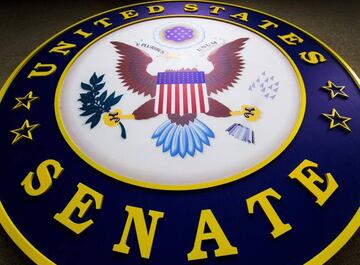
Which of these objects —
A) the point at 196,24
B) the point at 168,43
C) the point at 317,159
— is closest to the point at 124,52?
the point at 168,43

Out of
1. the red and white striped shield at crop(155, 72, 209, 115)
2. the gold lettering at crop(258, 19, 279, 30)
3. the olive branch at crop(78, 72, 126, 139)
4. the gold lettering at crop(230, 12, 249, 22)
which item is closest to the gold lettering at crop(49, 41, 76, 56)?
the olive branch at crop(78, 72, 126, 139)

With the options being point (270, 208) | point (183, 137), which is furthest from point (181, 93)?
point (270, 208)

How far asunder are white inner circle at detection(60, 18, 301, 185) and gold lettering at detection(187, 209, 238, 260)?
6.8 inches

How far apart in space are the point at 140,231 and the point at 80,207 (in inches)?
10.9

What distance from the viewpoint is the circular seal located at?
125cm

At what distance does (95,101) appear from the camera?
1.75 metres

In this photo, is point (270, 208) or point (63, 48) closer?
point (270, 208)

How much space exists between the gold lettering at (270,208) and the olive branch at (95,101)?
0.68m

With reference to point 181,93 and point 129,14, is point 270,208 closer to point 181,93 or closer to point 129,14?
point 181,93

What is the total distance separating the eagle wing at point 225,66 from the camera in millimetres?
1835

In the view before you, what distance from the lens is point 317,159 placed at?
147 cm

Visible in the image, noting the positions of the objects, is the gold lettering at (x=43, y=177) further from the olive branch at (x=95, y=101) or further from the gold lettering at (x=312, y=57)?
the gold lettering at (x=312, y=57)

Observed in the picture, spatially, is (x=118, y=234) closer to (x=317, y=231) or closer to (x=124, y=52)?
(x=317, y=231)

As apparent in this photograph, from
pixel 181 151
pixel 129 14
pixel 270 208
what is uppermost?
pixel 129 14
